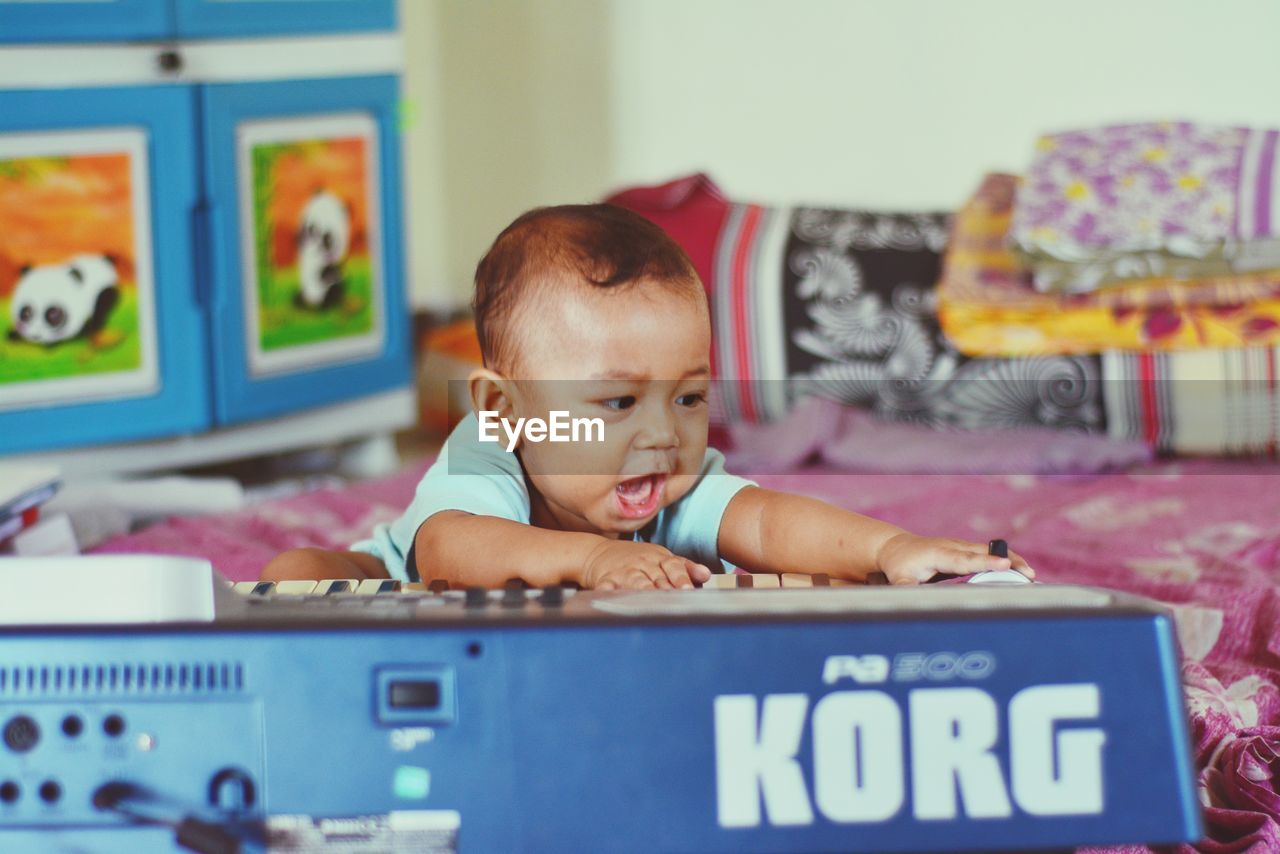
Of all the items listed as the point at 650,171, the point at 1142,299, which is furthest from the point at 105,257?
the point at 1142,299

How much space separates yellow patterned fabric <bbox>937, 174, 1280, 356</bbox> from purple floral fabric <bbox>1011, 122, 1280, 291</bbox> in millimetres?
20

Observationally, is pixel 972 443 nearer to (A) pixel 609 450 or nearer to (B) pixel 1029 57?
(B) pixel 1029 57

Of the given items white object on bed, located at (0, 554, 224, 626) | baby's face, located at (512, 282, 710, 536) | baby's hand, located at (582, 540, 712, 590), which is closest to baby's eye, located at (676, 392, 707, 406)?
baby's face, located at (512, 282, 710, 536)

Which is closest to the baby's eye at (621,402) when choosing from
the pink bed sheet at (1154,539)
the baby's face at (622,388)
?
the baby's face at (622,388)

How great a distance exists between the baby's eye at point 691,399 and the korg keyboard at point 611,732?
0.98 feet

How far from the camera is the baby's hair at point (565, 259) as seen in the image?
86 cm

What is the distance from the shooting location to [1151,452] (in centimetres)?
186

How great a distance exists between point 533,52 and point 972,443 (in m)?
1.35

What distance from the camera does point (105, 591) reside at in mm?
595

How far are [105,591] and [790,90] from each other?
214cm

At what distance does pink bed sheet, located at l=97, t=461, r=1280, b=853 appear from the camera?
96cm

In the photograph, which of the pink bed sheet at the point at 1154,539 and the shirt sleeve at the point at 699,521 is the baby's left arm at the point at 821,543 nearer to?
the shirt sleeve at the point at 699,521

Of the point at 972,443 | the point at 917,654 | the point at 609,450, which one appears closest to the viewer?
the point at 917,654

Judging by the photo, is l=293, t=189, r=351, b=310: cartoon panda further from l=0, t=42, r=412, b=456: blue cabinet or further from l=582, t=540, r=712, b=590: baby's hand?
l=582, t=540, r=712, b=590: baby's hand
